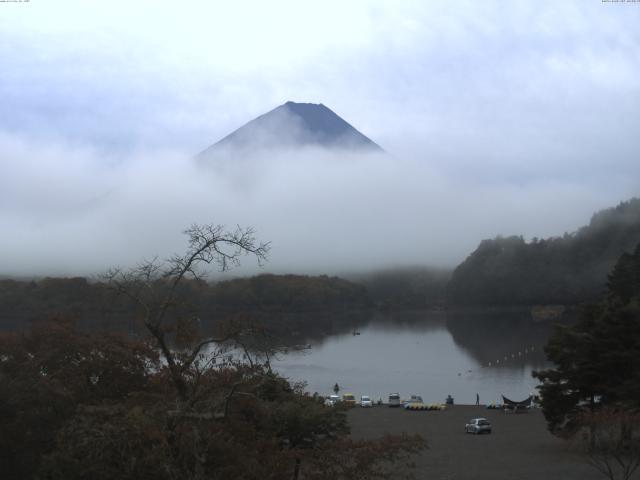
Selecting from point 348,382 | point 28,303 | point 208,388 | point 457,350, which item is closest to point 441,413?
point 348,382

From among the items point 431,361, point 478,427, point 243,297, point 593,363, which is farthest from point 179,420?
point 243,297

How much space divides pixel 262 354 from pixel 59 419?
2707mm

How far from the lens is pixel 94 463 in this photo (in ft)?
14.2

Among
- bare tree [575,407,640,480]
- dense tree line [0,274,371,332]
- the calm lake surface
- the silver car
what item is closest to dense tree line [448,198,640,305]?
the calm lake surface

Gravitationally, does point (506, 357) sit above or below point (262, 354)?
below

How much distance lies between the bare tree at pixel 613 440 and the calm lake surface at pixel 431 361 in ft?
15.1

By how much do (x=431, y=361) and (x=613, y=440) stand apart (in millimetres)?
26987

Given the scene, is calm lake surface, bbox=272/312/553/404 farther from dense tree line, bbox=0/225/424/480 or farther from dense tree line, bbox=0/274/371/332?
dense tree line, bbox=0/274/371/332

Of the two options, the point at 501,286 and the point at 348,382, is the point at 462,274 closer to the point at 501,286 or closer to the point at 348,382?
the point at 501,286

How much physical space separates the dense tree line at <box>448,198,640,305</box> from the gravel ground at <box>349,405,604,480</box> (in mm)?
48656

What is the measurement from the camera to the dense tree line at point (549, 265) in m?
64.2

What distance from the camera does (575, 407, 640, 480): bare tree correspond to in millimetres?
8859

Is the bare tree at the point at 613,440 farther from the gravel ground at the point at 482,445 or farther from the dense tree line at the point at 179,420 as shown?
the dense tree line at the point at 179,420

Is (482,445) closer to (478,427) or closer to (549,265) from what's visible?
(478,427)
